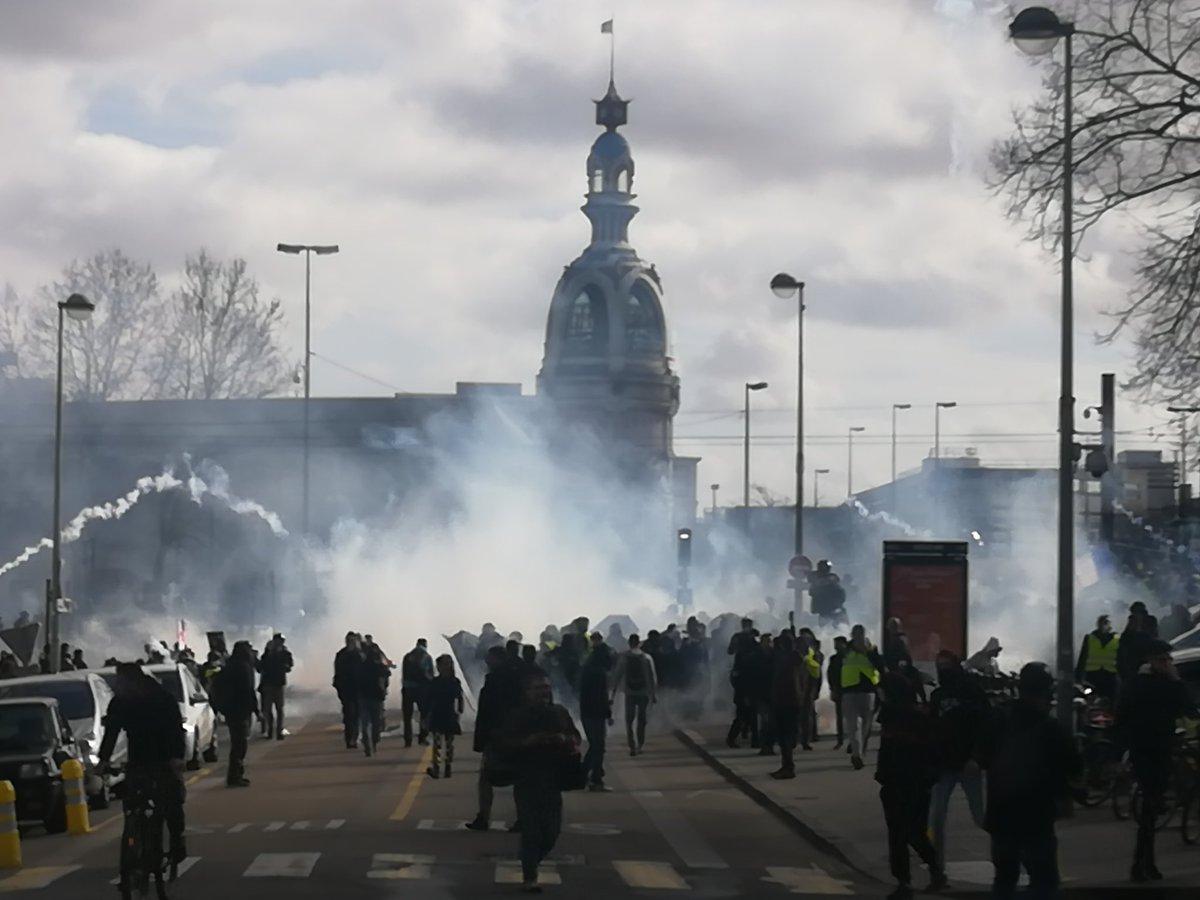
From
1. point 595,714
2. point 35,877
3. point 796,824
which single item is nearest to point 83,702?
point 595,714

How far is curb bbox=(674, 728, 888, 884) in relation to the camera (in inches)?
811

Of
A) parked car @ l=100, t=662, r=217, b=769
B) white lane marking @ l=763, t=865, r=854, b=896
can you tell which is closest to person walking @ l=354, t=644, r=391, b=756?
parked car @ l=100, t=662, r=217, b=769

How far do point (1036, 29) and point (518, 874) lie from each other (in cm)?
973

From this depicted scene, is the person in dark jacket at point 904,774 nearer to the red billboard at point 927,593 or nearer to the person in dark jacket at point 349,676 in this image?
the red billboard at point 927,593

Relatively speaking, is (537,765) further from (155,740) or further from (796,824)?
(796,824)

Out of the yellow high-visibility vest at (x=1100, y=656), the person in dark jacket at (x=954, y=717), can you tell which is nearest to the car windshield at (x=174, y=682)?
the yellow high-visibility vest at (x=1100, y=656)

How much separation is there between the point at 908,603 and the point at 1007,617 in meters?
52.7

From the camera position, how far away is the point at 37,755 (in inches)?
969

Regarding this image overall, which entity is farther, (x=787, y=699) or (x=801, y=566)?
(x=801, y=566)

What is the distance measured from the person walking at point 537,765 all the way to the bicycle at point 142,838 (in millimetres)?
2635

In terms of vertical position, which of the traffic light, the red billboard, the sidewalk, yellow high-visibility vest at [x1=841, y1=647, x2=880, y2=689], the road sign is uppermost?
the traffic light

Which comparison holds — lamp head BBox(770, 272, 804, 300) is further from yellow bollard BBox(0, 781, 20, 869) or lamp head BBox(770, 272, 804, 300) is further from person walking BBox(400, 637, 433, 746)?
yellow bollard BBox(0, 781, 20, 869)

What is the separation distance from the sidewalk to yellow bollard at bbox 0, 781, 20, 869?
272 inches

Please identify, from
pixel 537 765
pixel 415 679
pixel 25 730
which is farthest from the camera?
pixel 415 679
